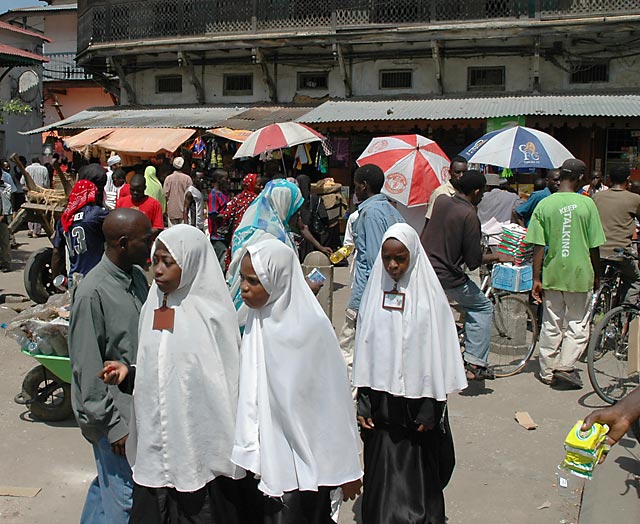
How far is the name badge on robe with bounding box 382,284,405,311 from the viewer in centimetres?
364

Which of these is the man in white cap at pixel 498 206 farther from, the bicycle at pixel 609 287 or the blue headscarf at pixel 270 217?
the blue headscarf at pixel 270 217

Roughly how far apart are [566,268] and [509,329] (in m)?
0.98

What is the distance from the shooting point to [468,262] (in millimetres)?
6039

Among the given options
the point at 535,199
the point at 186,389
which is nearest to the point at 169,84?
the point at 535,199

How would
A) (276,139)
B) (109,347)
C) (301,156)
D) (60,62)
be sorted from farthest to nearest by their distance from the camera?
(60,62)
(301,156)
(276,139)
(109,347)

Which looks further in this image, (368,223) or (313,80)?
(313,80)

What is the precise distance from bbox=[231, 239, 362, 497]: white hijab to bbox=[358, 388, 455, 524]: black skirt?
2.37ft

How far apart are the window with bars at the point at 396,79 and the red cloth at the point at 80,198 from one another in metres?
13.0

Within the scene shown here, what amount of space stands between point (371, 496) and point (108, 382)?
1.51 m

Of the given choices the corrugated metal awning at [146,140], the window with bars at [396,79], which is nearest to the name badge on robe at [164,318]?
the corrugated metal awning at [146,140]

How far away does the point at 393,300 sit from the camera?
144 inches

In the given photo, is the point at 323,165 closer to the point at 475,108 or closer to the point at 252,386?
the point at 475,108

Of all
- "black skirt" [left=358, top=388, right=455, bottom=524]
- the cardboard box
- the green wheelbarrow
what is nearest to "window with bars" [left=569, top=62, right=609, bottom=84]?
the cardboard box

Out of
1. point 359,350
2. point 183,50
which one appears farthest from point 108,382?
point 183,50
